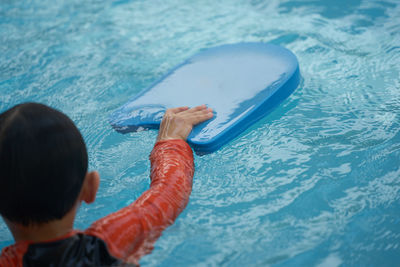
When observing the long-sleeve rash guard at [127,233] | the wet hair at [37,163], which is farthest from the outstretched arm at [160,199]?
the wet hair at [37,163]

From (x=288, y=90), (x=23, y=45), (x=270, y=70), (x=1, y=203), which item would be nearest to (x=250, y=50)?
(x=270, y=70)

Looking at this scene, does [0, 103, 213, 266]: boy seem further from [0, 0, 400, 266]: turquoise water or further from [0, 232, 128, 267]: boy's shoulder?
[0, 0, 400, 266]: turquoise water

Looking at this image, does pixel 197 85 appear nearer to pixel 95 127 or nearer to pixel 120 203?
pixel 95 127

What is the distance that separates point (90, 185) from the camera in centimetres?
113

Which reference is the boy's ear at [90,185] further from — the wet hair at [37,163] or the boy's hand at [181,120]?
the boy's hand at [181,120]

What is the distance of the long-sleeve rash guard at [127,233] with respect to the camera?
1.06 meters

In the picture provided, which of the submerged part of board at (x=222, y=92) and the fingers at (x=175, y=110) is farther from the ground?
the fingers at (x=175, y=110)

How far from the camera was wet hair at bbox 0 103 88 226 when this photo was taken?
3.18ft

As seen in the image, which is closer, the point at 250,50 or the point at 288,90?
the point at 288,90

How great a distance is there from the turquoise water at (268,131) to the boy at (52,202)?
179mm

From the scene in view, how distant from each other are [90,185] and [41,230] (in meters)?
0.16

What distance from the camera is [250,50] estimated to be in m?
2.31

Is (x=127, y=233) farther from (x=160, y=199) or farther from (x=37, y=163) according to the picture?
(x=37, y=163)

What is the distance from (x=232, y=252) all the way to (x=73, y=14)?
317 centimetres
